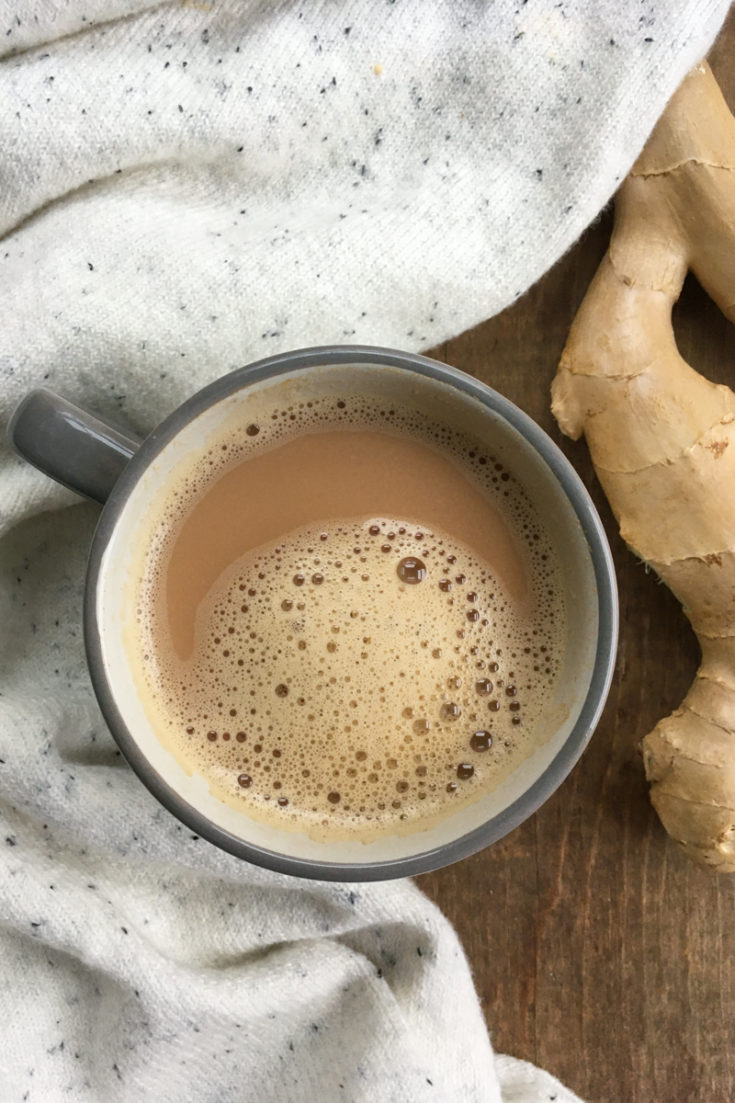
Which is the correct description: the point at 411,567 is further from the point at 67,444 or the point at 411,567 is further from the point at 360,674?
the point at 67,444

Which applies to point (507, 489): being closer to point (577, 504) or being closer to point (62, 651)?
point (577, 504)

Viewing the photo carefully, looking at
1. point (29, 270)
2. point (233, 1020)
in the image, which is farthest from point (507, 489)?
point (233, 1020)

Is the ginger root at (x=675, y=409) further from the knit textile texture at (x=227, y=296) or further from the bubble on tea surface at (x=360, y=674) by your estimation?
the bubble on tea surface at (x=360, y=674)

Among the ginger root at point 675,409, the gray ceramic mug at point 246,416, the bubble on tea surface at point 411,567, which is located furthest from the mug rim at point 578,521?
the ginger root at point 675,409

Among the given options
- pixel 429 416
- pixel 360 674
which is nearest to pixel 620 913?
pixel 360 674

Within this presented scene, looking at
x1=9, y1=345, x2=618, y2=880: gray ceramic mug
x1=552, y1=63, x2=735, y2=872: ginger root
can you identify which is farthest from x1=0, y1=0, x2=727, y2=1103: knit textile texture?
x1=9, y1=345, x2=618, y2=880: gray ceramic mug

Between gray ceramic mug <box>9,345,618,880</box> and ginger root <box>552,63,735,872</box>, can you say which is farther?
ginger root <box>552,63,735,872</box>

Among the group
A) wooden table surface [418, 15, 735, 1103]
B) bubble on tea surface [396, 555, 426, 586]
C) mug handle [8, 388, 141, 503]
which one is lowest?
wooden table surface [418, 15, 735, 1103]

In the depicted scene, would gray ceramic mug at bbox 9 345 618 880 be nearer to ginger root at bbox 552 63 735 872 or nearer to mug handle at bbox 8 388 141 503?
mug handle at bbox 8 388 141 503
